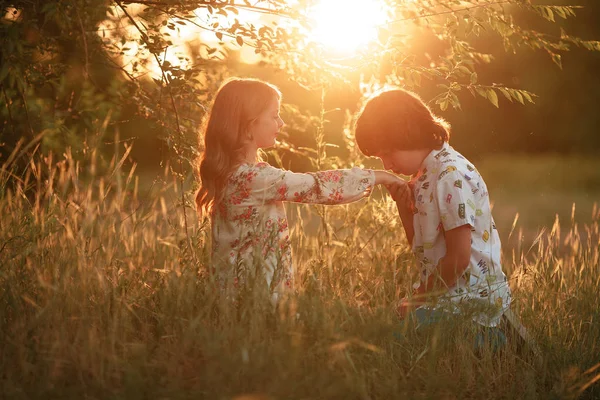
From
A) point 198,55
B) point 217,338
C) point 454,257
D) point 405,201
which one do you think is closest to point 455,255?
point 454,257

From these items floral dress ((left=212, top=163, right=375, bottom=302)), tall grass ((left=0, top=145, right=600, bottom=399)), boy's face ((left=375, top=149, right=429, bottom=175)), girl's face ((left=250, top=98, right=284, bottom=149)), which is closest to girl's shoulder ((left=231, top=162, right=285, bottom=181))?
floral dress ((left=212, top=163, right=375, bottom=302))

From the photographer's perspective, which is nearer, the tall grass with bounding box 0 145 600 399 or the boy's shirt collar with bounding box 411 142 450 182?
the tall grass with bounding box 0 145 600 399

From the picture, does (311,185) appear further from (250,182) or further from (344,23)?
(344,23)

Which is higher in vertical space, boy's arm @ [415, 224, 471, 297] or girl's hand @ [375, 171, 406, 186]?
girl's hand @ [375, 171, 406, 186]

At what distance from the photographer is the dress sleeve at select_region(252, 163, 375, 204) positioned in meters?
3.44

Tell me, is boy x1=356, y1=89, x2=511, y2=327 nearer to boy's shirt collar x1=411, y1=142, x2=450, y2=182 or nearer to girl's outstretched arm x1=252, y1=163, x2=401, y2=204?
boy's shirt collar x1=411, y1=142, x2=450, y2=182

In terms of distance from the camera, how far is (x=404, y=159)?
3.56 meters

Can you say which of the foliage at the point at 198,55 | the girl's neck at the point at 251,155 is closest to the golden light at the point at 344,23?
the foliage at the point at 198,55

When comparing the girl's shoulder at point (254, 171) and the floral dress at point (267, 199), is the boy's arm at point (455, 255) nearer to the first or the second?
the floral dress at point (267, 199)

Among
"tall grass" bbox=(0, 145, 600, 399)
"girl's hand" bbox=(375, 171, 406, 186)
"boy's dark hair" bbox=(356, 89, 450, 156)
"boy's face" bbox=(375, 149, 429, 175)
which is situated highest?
"boy's dark hair" bbox=(356, 89, 450, 156)

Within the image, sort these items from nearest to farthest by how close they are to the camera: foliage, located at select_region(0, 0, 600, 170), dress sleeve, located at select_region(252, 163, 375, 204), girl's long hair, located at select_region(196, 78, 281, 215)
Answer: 1. dress sleeve, located at select_region(252, 163, 375, 204)
2. girl's long hair, located at select_region(196, 78, 281, 215)
3. foliage, located at select_region(0, 0, 600, 170)

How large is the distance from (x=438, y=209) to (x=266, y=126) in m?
0.99

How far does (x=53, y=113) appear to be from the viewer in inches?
229


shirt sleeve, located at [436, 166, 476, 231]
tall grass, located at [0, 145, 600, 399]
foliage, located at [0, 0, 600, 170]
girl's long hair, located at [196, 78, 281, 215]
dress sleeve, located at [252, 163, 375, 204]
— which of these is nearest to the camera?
tall grass, located at [0, 145, 600, 399]
